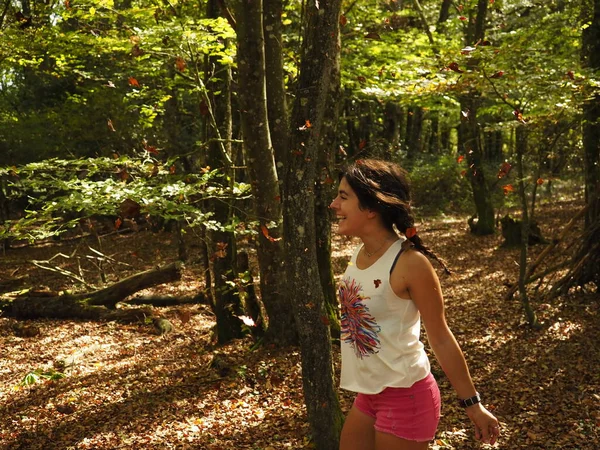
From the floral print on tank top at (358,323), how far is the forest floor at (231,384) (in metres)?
2.56

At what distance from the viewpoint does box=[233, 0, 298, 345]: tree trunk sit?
225 inches

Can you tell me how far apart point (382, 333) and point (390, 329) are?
0.04 m

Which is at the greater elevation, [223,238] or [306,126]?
[306,126]

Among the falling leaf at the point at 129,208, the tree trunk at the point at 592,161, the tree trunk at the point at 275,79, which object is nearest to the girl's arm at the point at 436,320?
the falling leaf at the point at 129,208

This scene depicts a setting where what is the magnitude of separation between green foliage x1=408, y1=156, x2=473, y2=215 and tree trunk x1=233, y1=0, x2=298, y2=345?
16366 millimetres

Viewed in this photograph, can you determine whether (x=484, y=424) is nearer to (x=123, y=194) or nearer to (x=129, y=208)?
(x=129, y=208)

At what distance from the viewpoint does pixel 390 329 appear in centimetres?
240

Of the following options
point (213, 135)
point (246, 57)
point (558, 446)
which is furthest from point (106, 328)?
point (558, 446)

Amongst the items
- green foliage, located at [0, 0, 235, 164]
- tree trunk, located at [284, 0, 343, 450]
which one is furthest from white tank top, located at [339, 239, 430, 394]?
green foliage, located at [0, 0, 235, 164]

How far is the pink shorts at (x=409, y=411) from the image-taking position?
2.36m

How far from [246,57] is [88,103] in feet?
36.6

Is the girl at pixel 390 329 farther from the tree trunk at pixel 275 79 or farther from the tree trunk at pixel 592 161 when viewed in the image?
the tree trunk at pixel 592 161

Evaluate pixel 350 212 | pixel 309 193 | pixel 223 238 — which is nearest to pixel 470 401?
pixel 350 212

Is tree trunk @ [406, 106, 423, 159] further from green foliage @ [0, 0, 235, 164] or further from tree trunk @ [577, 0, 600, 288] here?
tree trunk @ [577, 0, 600, 288]
